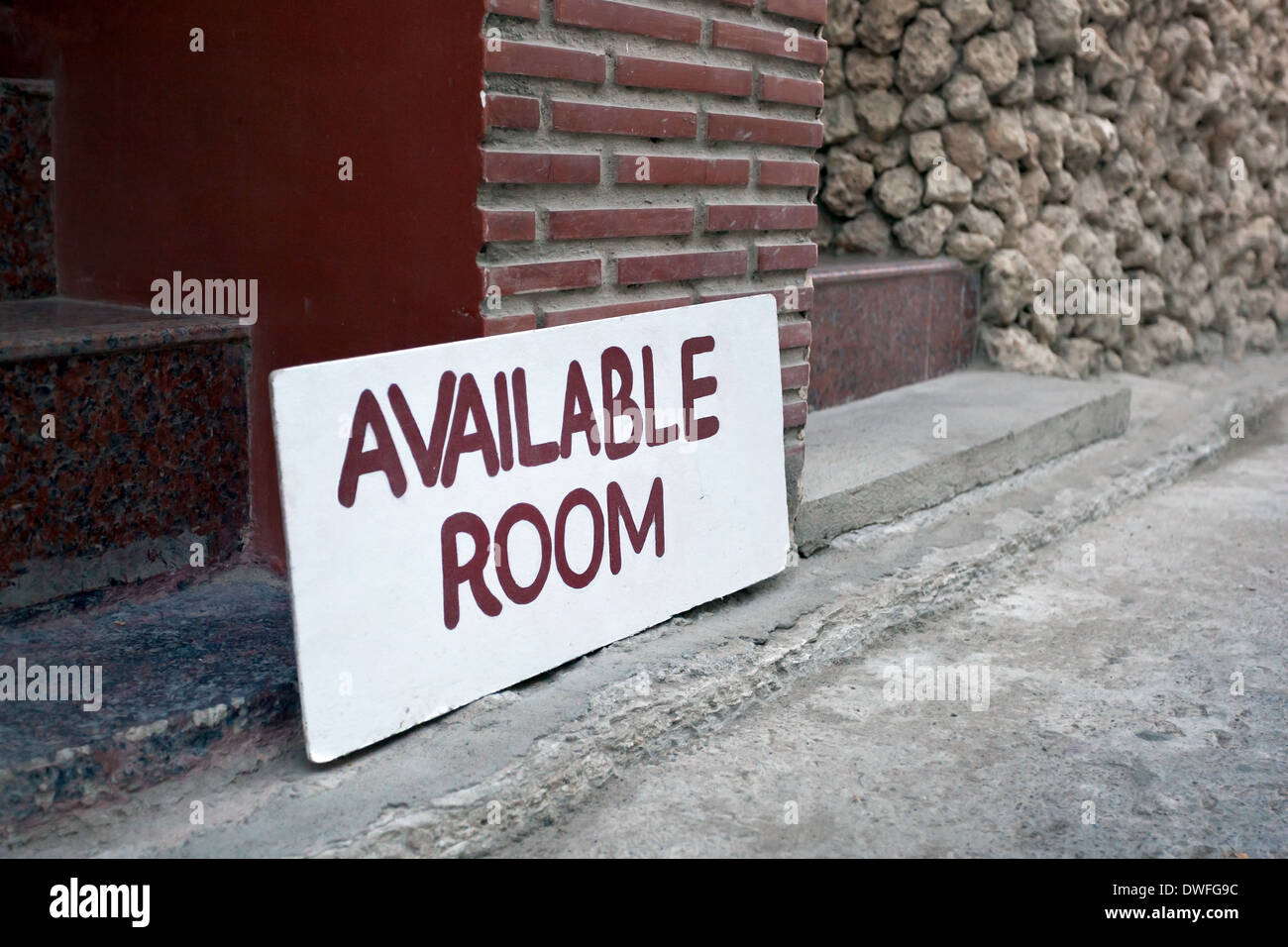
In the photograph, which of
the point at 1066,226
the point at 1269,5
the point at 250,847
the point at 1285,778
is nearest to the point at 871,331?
the point at 1066,226

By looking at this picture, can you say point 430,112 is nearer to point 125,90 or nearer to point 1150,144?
point 125,90

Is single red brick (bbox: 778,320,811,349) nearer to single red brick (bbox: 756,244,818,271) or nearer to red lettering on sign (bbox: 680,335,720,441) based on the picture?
single red brick (bbox: 756,244,818,271)

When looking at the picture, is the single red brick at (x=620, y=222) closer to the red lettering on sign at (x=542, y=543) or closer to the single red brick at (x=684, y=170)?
the single red brick at (x=684, y=170)

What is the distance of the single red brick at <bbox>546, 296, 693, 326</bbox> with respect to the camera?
2045 millimetres

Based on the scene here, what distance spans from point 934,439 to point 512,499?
155cm

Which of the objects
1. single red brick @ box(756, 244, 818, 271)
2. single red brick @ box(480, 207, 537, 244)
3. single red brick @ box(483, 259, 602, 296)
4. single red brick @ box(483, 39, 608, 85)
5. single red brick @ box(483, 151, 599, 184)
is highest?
single red brick @ box(483, 39, 608, 85)

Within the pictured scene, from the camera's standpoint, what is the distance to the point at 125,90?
241 cm

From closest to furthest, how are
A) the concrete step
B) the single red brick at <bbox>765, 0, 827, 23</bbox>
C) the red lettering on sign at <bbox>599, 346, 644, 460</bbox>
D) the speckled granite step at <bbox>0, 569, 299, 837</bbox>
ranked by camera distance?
the speckled granite step at <bbox>0, 569, 299, 837</bbox>, the red lettering on sign at <bbox>599, 346, 644, 460</bbox>, the single red brick at <bbox>765, 0, 827, 23</bbox>, the concrete step

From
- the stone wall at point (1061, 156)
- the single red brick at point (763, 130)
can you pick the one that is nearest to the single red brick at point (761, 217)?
the single red brick at point (763, 130)

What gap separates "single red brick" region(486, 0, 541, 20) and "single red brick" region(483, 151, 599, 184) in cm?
20

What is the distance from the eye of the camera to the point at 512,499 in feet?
6.25

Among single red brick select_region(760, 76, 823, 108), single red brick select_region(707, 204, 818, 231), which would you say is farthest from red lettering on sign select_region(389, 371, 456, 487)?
single red brick select_region(760, 76, 823, 108)

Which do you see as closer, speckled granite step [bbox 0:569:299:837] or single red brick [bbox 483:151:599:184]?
speckled granite step [bbox 0:569:299:837]

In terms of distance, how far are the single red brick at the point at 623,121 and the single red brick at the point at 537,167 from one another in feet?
0.17
